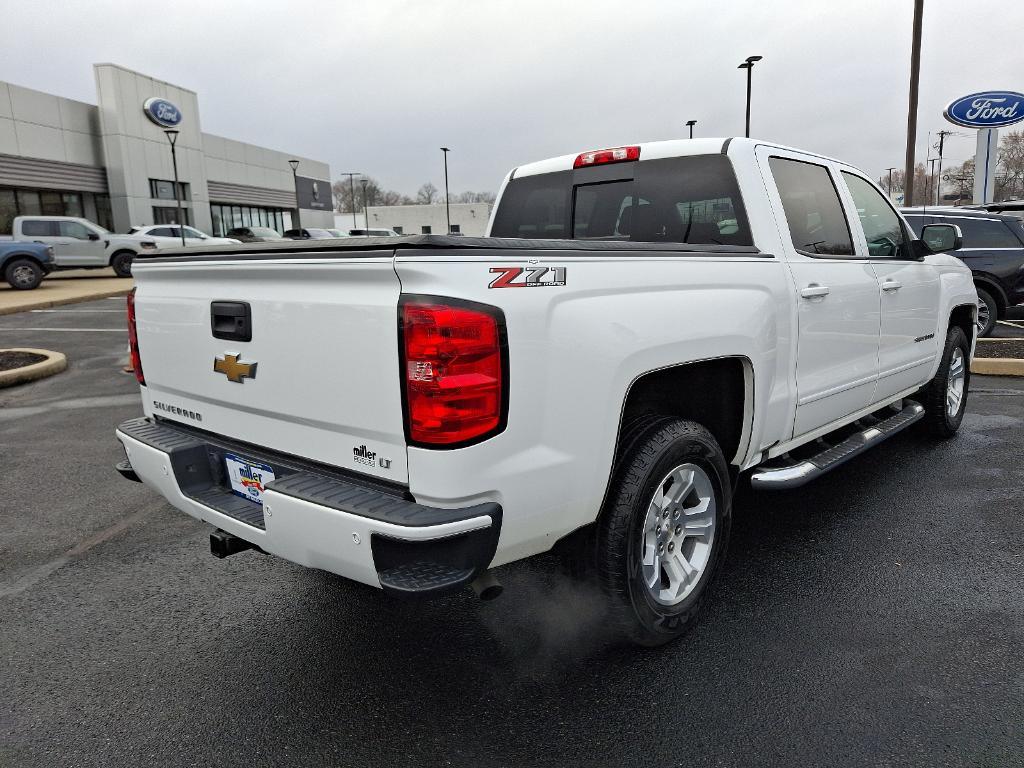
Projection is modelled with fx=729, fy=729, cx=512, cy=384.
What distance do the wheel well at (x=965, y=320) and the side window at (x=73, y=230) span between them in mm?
23591

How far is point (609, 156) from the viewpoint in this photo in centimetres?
397

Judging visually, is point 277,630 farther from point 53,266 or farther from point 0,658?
point 53,266

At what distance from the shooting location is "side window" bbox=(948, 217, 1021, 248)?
32.4 ft

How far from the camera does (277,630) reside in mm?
3061

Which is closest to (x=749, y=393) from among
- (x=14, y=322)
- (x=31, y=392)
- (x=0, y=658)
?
(x=0, y=658)

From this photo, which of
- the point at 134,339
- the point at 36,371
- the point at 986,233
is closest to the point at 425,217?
the point at 986,233

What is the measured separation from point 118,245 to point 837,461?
23956 mm

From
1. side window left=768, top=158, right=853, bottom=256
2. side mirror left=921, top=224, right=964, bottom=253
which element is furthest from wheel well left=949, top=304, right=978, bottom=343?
side window left=768, top=158, right=853, bottom=256

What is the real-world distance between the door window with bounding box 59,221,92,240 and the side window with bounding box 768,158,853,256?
2351 cm

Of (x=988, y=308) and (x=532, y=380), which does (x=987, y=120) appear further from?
(x=532, y=380)

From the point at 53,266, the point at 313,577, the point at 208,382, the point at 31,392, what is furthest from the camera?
the point at 53,266

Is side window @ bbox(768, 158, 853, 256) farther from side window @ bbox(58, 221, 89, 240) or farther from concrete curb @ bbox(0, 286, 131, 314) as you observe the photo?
side window @ bbox(58, 221, 89, 240)

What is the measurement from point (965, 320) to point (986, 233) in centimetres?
548

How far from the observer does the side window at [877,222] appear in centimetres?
429
